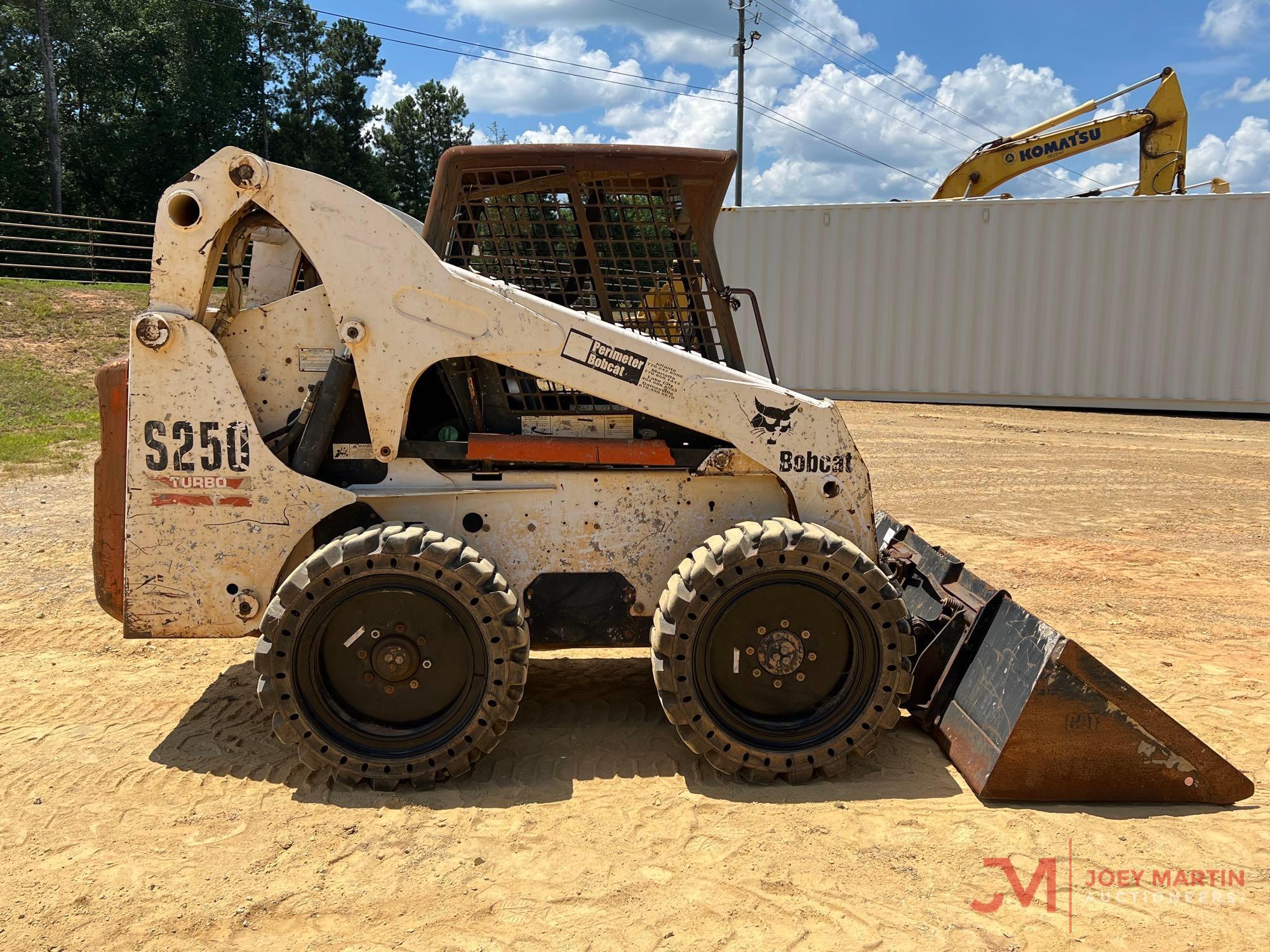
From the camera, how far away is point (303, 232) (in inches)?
152

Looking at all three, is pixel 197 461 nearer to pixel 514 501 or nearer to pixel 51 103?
pixel 514 501

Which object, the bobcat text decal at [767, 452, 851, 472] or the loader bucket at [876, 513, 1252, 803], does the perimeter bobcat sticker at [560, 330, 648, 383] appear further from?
the loader bucket at [876, 513, 1252, 803]

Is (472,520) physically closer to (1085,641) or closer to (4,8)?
(1085,641)

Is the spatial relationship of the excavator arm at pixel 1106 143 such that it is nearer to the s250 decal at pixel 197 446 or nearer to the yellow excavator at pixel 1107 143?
the yellow excavator at pixel 1107 143

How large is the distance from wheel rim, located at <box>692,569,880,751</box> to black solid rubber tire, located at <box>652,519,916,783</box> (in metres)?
0.04

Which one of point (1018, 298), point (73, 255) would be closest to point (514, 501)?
point (1018, 298)

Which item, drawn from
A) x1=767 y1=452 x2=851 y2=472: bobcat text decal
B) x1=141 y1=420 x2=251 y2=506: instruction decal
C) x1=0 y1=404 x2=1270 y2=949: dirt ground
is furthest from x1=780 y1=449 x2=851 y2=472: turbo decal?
x1=141 y1=420 x2=251 y2=506: instruction decal

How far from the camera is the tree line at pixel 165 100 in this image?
3269 cm

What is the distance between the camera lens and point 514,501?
412cm

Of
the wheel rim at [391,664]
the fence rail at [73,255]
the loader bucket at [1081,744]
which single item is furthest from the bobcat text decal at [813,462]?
the fence rail at [73,255]

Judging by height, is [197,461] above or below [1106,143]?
below

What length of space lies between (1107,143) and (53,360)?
19022 millimetres

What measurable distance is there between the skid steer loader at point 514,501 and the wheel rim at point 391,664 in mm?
12

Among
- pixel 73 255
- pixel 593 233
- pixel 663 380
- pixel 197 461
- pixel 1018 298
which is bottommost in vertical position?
pixel 197 461
